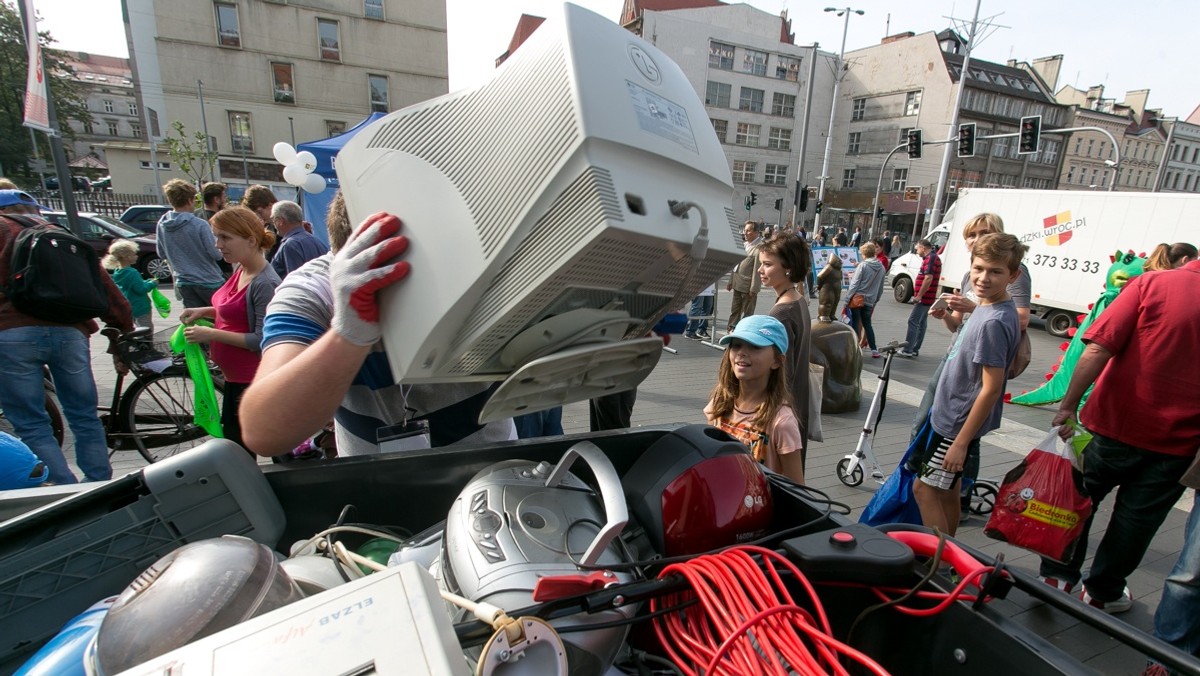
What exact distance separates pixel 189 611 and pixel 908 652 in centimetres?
123

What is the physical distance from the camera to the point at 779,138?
137 ft

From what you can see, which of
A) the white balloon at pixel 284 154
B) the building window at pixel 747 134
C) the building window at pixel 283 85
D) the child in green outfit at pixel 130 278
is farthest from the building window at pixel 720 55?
the child in green outfit at pixel 130 278

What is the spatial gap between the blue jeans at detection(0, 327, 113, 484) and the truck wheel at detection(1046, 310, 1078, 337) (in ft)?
47.7

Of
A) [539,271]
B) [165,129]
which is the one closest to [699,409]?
[539,271]

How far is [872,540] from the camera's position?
101 cm

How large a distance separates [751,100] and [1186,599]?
4438 cm

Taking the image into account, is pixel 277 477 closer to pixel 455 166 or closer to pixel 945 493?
pixel 455 166

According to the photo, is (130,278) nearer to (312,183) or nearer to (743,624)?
(312,183)

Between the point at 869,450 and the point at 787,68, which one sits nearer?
the point at 869,450

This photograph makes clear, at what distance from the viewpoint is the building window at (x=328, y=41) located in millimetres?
26938

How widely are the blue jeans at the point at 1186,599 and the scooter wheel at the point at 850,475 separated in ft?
5.35

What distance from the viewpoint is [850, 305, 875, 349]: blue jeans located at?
24.1 ft

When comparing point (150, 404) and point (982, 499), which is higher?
point (150, 404)

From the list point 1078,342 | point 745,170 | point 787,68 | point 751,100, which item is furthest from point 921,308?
point 787,68
